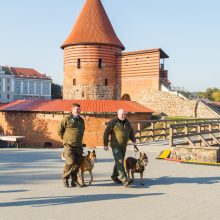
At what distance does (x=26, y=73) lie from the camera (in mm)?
90062

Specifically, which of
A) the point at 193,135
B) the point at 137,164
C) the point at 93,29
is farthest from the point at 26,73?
the point at 137,164

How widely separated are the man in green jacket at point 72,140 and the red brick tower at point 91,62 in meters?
28.7

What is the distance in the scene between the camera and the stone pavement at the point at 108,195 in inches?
202

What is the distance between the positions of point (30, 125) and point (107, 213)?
996 inches

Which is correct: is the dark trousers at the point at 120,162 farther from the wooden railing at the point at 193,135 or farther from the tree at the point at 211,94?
the tree at the point at 211,94

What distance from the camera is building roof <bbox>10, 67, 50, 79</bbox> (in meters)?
88.1

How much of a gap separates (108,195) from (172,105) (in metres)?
25.3

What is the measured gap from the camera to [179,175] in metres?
8.43

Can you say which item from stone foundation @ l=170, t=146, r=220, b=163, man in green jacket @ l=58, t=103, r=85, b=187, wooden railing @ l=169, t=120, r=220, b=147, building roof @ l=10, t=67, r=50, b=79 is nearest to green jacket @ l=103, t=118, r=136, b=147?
man in green jacket @ l=58, t=103, r=85, b=187

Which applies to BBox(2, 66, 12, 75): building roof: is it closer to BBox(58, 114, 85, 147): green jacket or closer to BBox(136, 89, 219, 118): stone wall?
BBox(136, 89, 219, 118): stone wall

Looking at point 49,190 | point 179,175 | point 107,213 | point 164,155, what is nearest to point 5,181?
point 49,190

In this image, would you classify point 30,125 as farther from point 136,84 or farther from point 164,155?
point 164,155

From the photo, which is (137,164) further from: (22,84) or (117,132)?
(22,84)

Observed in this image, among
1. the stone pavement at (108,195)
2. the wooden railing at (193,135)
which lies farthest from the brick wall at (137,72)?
the stone pavement at (108,195)
